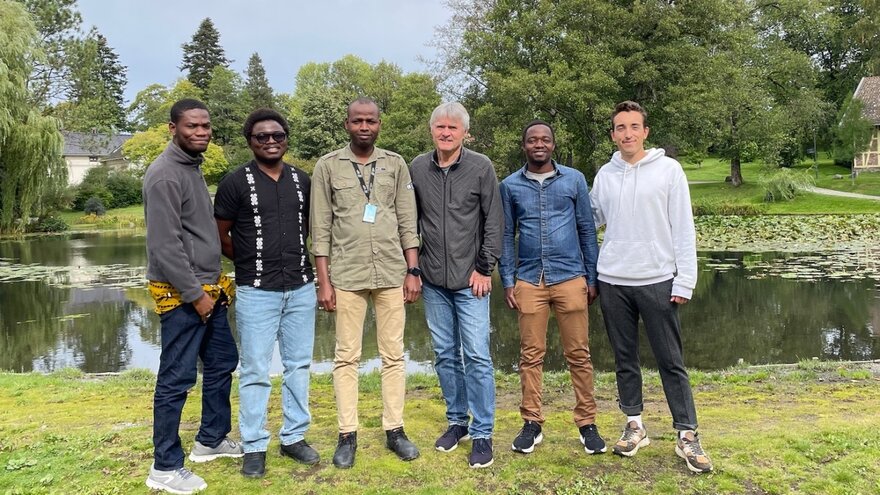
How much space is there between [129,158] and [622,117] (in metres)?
46.6

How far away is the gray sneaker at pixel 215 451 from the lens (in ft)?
11.8

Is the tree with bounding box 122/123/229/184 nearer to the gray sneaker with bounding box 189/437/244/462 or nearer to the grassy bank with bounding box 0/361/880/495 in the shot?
the grassy bank with bounding box 0/361/880/495

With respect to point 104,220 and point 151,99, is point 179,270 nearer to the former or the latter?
point 104,220

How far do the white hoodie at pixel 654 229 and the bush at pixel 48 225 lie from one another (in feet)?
114

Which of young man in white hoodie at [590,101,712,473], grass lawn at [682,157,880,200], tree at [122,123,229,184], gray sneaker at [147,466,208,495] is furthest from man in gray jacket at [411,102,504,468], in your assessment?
tree at [122,123,229,184]

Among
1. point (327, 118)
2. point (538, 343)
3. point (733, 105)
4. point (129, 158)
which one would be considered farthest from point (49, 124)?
point (733, 105)

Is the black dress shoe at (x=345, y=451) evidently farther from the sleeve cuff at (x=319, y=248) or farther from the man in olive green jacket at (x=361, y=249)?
the sleeve cuff at (x=319, y=248)

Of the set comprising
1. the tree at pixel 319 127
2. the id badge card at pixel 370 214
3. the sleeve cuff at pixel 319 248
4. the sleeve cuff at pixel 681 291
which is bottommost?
the sleeve cuff at pixel 681 291

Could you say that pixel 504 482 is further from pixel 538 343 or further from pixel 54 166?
Result: pixel 54 166

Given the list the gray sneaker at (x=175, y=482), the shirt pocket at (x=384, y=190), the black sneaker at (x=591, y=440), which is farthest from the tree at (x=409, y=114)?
the gray sneaker at (x=175, y=482)

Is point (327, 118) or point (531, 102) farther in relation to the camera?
point (327, 118)

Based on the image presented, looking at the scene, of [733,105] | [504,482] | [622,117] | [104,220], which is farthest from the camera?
[104,220]

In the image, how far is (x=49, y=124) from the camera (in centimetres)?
2250

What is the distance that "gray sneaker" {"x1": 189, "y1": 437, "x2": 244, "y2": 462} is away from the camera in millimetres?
3602
